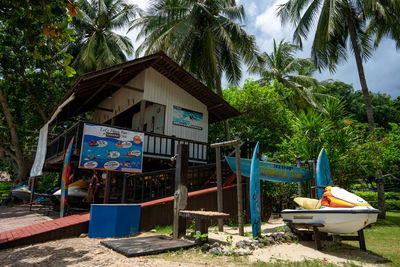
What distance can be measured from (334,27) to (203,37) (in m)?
7.06

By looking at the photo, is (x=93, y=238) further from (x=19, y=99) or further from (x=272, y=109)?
(x=19, y=99)

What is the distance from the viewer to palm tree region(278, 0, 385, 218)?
47.4ft

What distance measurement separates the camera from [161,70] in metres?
12.7

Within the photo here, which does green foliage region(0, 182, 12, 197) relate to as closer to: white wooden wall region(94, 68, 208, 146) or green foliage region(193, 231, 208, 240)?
white wooden wall region(94, 68, 208, 146)

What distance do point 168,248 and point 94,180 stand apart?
5747mm

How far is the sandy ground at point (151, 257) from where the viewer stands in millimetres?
4309

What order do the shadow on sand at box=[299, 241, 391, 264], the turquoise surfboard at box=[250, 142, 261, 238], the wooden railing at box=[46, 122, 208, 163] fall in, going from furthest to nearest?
the wooden railing at box=[46, 122, 208, 163]
the turquoise surfboard at box=[250, 142, 261, 238]
the shadow on sand at box=[299, 241, 391, 264]

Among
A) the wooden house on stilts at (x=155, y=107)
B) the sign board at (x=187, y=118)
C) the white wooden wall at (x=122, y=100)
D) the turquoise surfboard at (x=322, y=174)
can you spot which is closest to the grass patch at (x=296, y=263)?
the turquoise surfboard at (x=322, y=174)

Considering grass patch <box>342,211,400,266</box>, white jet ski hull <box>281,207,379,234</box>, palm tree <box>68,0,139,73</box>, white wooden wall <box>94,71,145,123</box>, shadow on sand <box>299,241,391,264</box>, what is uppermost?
palm tree <box>68,0,139,73</box>

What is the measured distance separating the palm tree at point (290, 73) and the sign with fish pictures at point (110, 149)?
14.6 m

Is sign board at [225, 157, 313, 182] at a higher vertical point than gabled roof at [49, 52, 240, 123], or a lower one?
lower

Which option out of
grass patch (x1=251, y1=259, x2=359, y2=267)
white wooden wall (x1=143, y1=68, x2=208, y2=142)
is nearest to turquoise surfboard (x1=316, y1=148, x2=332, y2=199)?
grass patch (x1=251, y1=259, x2=359, y2=267)

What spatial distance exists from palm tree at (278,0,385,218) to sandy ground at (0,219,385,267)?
1106 centimetres

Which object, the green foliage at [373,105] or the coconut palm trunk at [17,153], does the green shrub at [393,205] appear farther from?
the coconut palm trunk at [17,153]
